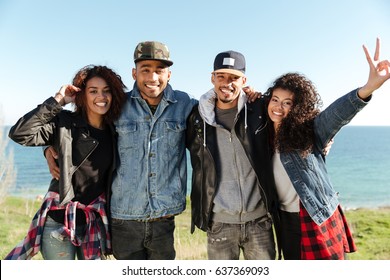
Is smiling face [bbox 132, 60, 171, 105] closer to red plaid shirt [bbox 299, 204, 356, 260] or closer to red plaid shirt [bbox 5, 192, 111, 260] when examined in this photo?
red plaid shirt [bbox 5, 192, 111, 260]

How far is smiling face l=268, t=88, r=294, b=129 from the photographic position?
329 cm

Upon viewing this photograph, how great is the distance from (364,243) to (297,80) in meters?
7.83

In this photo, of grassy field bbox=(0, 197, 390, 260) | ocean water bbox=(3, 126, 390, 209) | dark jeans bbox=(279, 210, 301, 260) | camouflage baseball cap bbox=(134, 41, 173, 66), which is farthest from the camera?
ocean water bbox=(3, 126, 390, 209)

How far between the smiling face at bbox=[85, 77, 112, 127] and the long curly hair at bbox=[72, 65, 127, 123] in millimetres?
44

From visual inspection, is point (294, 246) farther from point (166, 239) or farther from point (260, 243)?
point (166, 239)

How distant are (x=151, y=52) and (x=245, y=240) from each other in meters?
2.14

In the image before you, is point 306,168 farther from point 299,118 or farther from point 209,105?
point 209,105

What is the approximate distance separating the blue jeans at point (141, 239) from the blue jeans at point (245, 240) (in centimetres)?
51

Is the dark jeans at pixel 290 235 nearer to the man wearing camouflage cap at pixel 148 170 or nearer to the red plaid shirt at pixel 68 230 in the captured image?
Answer: the man wearing camouflage cap at pixel 148 170

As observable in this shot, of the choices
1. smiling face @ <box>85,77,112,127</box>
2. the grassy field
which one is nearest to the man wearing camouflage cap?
smiling face @ <box>85,77,112,127</box>

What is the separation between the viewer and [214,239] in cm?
352

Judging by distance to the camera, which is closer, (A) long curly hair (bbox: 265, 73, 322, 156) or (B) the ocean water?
(A) long curly hair (bbox: 265, 73, 322, 156)

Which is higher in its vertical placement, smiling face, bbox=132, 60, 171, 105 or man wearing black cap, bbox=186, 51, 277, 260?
smiling face, bbox=132, 60, 171, 105
